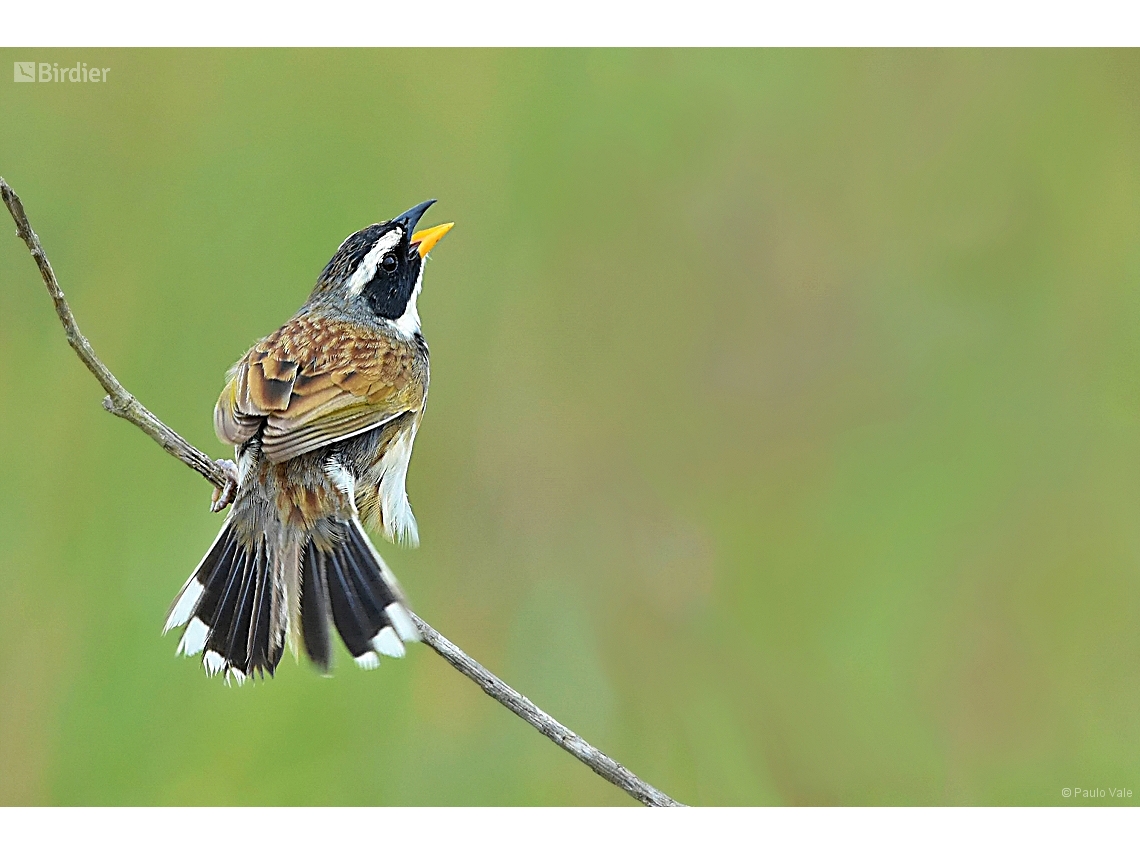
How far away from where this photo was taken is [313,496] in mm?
4031

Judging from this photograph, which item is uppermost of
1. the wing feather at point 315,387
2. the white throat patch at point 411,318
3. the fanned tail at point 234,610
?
the white throat patch at point 411,318

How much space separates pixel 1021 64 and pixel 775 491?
2294 mm

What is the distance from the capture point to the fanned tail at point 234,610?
3.66 m

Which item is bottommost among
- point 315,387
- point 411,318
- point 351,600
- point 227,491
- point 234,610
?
point 234,610

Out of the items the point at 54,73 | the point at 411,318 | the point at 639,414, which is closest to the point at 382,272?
the point at 411,318

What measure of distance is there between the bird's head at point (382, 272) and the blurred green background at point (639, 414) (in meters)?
0.24

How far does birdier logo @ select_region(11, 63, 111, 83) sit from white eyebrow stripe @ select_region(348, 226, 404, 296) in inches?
52.8

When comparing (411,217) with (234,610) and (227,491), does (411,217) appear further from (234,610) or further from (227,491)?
(234,610)

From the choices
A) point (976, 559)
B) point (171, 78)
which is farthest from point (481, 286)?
point (976, 559)

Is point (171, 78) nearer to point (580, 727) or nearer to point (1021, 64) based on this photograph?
point (580, 727)

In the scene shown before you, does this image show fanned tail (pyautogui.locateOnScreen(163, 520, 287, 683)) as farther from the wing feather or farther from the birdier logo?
the birdier logo

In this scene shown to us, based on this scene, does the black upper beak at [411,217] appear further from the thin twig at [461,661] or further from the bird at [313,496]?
the thin twig at [461,661]

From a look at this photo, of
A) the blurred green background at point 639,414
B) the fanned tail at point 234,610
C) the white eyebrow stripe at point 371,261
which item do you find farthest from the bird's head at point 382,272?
the fanned tail at point 234,610

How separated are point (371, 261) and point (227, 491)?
127 centimetres
